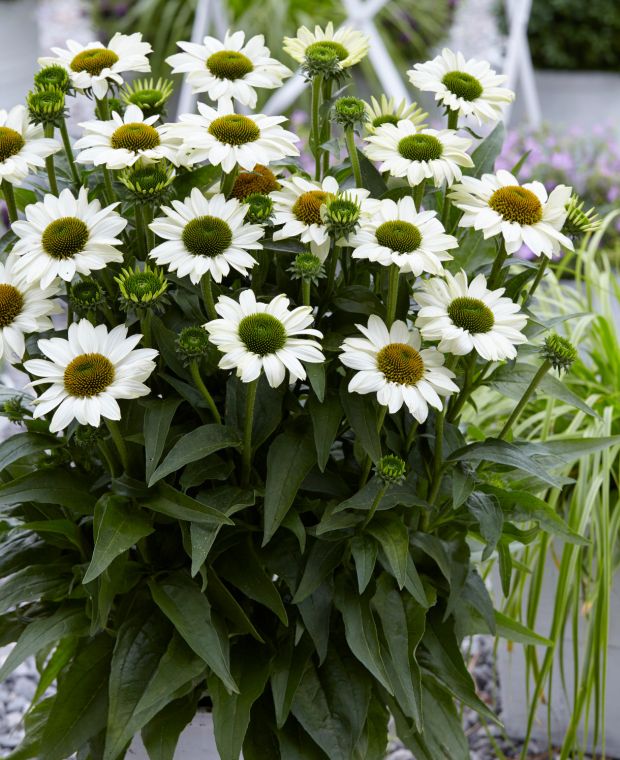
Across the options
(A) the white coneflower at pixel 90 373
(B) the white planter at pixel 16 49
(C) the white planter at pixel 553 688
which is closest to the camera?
(A) the white coneflower at pixel 90 373

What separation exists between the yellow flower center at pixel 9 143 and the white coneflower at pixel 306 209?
21cm

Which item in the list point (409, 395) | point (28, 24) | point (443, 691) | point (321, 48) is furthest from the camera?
point (28, 24)

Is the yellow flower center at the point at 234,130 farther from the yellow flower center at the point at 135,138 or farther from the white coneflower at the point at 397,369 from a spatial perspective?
the white coneflower at the point at 397,369

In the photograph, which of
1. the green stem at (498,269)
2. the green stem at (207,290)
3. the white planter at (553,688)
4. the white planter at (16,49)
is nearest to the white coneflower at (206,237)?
the green stem at (207,290)

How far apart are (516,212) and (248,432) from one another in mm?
276

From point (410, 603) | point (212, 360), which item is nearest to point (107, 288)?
point (212, 360)

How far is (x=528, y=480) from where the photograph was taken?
0.98m

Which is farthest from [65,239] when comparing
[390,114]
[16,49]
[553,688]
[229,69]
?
[16,49]

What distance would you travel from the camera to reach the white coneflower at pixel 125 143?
74cm

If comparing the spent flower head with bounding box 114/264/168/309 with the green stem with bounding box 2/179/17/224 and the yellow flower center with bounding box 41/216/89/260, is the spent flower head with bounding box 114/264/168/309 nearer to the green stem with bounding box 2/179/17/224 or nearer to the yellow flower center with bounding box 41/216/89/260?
the yellow flower center with bounding box 41/216/89/260

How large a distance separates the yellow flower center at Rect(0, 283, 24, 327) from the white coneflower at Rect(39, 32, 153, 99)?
190mm

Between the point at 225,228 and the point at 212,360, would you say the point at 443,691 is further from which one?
the point at 225,228

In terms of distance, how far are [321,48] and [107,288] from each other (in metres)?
0.28

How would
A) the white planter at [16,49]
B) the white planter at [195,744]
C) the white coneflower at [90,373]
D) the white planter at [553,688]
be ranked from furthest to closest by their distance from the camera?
the white planter at [16,49] → the white planter at [553,688] → the white planter at [195,744] → the white coneflower at [90,373]
